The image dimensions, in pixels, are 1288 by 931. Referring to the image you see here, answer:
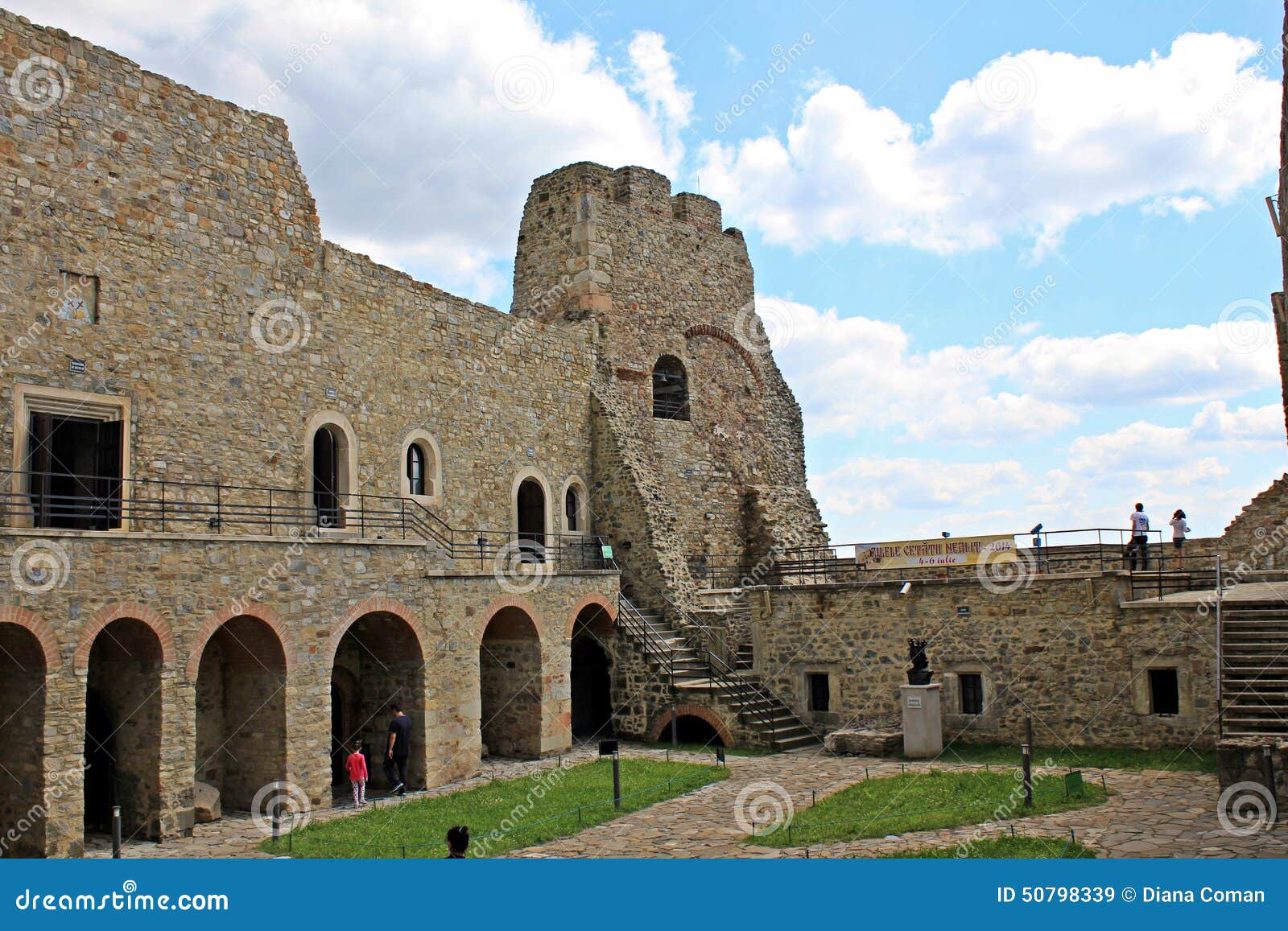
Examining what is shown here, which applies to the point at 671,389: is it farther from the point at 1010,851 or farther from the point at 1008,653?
the point at 1010,851

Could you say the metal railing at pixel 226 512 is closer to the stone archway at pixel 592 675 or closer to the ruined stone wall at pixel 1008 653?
the stone archway at pixel 592 675

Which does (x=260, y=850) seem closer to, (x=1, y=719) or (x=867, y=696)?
(x=1, y=719)

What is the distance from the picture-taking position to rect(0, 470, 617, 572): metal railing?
1493cm

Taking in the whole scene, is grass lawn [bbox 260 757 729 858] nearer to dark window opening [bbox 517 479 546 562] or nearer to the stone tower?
dark window opening [bbox 517 479 546 562]

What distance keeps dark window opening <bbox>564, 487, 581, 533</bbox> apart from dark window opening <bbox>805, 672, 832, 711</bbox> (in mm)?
6349

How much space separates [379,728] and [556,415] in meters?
8.57

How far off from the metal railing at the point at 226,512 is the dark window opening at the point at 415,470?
48 cm

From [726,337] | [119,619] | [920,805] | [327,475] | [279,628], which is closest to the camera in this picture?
[119,619]

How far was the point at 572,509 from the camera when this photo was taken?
2500 centimetres

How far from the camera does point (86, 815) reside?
49.2 ft

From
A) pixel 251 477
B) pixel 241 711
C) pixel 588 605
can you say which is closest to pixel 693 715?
pixel 588 605

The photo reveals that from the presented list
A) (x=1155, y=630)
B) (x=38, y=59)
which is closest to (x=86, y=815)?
(x=38, y=59)

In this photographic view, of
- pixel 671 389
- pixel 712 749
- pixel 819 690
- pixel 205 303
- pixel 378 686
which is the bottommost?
pixel 712 749

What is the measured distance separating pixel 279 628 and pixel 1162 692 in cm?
1346
